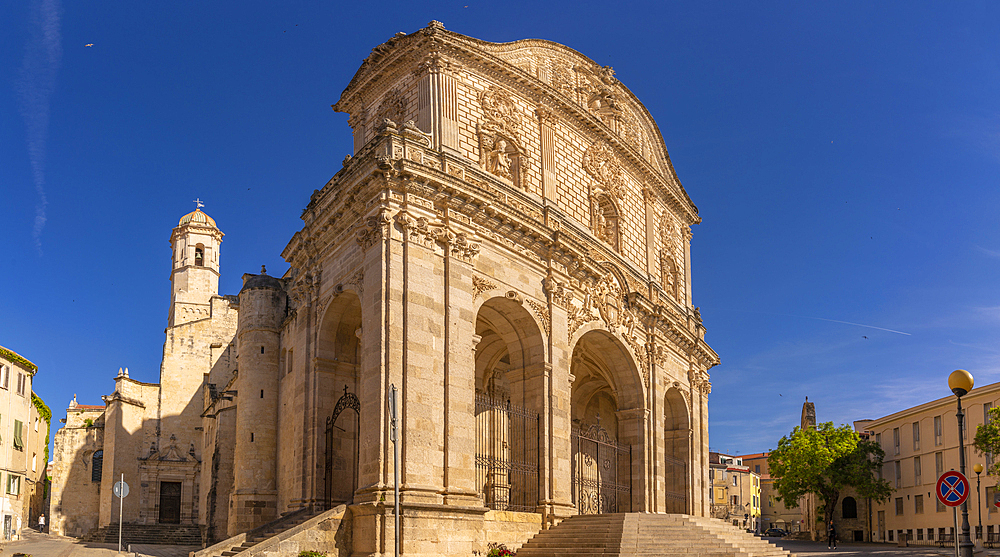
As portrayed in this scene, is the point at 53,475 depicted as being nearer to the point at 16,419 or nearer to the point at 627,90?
the point at 16,419

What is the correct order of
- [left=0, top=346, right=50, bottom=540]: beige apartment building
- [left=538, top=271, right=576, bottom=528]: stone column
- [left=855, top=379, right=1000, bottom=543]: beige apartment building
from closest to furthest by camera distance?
[left=538, top=271, right=576, bottom=528]: stone column
[left=0, top=346, right=50, bottom=540]: beige apartment building
[left=855, top=379, right=1000, bottom=543]: beige apartment building

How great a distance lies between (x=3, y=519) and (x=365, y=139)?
27.5 metres

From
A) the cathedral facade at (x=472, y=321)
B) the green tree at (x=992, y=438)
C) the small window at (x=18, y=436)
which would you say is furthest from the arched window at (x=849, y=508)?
the small window at (x=18, y=436)

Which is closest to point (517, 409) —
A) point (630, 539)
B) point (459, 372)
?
point (459, 372)

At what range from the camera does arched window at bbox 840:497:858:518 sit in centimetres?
5316

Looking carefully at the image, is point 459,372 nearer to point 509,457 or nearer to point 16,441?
point 509,457

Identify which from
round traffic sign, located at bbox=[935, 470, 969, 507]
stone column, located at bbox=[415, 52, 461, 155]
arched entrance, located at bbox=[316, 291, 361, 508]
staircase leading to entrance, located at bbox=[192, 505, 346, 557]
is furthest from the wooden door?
round traffic sign, located at bbox=[935, 470, 969, 507]

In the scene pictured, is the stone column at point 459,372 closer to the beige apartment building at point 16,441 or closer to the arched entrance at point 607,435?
the arched entrance at point 607,435

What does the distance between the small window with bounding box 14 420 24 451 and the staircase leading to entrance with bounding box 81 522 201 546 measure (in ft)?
18.8

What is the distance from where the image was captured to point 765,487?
93.8 meters

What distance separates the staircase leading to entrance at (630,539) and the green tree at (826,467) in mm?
27945

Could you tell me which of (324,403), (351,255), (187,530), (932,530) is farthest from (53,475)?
(932,530)

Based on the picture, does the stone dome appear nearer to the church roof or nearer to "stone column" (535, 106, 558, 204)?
"stone column" (535, 106, 558, 204)

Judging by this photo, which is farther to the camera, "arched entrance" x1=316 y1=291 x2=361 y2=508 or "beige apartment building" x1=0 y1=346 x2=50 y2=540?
"beige apartment building" x1=0 y1=346 x2=50 y2=540
